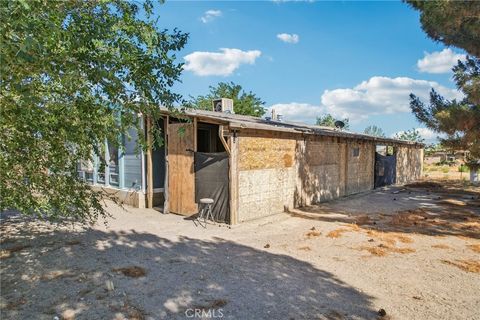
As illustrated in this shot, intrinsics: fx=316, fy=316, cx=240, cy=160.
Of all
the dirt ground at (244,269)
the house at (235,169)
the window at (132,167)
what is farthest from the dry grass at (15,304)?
the window at (132,167)

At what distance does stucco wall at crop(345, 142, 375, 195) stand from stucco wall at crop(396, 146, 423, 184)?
17.2 ft

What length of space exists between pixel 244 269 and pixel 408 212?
8.34m

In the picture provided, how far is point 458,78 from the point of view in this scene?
11.5m

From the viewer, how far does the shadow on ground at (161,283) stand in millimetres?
4285

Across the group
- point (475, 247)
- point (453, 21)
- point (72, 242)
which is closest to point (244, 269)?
point (72, 242)

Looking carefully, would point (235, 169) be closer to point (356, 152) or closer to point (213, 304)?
point (213, 304)

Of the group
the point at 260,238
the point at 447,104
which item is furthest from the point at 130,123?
the point at 447,104

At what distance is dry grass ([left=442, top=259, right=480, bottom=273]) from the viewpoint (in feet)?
19.5

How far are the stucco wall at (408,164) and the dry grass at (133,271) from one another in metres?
20.1

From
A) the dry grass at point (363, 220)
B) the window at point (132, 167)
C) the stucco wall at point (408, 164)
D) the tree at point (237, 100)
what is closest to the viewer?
the dry grass at point (363, 220)

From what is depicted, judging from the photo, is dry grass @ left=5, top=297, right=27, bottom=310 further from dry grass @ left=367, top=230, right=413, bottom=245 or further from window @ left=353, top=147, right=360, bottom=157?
window @ left=353, top=147, right=360, bottom=157

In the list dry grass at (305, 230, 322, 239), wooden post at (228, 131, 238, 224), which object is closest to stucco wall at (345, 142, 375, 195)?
dry grass at (305, 230, 322, 239)

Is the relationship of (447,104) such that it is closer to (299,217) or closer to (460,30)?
(460,30)

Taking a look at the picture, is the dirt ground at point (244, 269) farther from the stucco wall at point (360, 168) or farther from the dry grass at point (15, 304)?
the stucco wall at point (360, 168)
